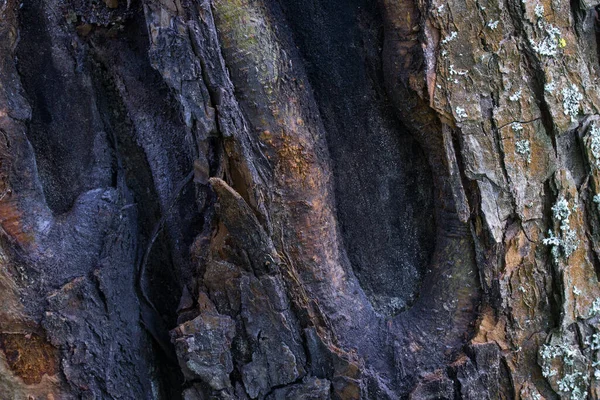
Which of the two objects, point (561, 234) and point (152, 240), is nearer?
point (561, 234)

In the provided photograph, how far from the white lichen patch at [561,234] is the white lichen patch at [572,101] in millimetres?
177

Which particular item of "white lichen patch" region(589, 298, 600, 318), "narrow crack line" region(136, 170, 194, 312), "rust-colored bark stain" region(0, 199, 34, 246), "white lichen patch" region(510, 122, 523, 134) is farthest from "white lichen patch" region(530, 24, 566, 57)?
"rust-colored bark stain" region(0, 199, 34, 246)

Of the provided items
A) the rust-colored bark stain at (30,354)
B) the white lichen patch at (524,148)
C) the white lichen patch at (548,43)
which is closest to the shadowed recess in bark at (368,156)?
the white lichen patch at (524,148)

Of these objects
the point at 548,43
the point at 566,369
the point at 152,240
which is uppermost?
the point at 548,43

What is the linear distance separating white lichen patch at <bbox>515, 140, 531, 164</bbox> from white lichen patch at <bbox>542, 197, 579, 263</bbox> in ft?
0.37

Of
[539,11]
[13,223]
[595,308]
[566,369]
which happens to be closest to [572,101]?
[539,11]

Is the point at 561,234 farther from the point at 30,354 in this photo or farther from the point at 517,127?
the point at 30,354

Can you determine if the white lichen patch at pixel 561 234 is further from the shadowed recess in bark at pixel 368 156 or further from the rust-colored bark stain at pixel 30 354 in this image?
the rust-colored bark stain at pixel 30 354

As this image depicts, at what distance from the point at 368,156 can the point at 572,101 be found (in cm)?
46

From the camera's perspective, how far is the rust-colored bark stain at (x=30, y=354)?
1.23 meters

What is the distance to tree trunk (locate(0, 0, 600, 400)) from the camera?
1.19 m

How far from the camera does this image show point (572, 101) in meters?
1.19

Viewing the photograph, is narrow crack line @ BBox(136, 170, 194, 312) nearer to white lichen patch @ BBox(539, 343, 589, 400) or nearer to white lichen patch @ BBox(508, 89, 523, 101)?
white lichen patch @ BBox(508, 89, 523, 101)

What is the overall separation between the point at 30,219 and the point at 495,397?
3.50 ft
